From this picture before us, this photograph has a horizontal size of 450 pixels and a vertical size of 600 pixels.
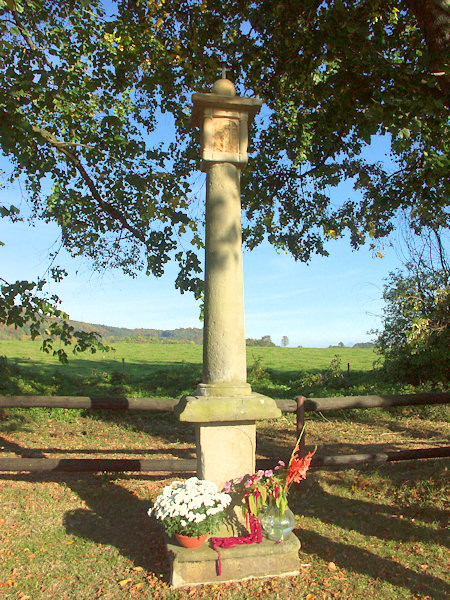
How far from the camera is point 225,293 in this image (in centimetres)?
440

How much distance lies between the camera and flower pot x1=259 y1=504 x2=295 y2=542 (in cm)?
416

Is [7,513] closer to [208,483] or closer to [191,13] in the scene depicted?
[208,483]

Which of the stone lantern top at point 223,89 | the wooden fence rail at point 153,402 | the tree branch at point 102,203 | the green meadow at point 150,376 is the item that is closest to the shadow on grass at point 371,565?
the wooden fence rail at point 153,402

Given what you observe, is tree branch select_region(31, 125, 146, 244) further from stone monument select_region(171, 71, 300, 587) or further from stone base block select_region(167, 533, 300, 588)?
stone base block select_region(167, 533, 300, 588)

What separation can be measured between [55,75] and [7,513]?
5.62 m

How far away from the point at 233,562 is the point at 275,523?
479 millimetres

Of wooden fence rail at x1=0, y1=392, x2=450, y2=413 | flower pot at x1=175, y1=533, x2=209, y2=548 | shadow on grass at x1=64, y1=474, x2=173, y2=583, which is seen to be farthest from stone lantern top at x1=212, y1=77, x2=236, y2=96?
shadow on grass at x1=64, y1=474, x2=173, y2=583

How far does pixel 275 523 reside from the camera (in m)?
4.15

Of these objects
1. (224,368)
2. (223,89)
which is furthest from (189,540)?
(223,89)

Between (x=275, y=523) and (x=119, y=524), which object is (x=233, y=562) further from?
(x=119, y=524)

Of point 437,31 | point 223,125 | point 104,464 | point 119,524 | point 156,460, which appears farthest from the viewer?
point 156,460

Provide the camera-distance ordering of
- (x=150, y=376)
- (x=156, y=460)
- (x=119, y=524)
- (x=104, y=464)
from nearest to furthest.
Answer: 1. (x=119, y=524)
2. (x=104, y=464)
3. (x=156, y=460)
4. (x=150, y=376)

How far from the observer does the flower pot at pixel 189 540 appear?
13.0 ft

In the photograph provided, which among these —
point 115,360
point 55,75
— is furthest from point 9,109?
point 115,360
